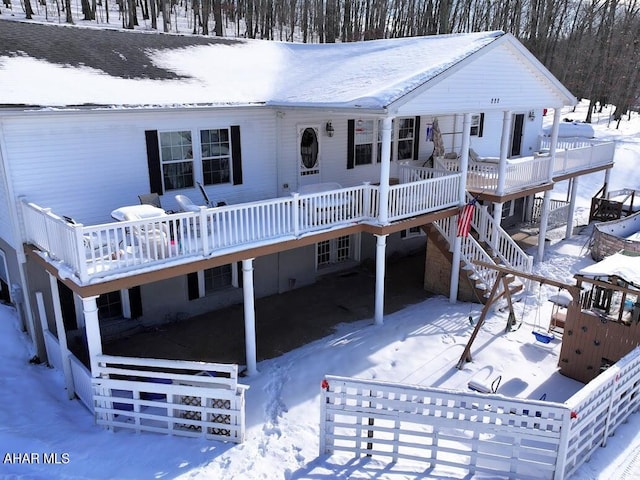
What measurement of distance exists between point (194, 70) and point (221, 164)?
9.44 ft

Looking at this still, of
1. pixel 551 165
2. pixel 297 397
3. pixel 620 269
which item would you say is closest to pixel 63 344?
pixel 297 397

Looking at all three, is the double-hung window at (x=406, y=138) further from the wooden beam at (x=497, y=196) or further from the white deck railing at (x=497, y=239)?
the white deck railing at (x=497, y=239)

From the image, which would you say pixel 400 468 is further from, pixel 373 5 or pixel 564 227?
pixel 373 5

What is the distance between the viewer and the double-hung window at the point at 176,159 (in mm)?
11625

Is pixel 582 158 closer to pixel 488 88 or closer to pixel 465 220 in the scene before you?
pixel 488 88

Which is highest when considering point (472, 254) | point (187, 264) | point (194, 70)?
point (194, 70)

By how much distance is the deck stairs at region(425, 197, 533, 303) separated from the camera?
1392cm

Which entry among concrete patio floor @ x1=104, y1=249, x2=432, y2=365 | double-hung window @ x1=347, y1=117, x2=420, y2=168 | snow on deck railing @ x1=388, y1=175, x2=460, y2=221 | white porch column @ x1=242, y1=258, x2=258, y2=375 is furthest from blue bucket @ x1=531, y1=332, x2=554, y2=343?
double-hung window @ x1=347, y1=117, x2=420, y2=168

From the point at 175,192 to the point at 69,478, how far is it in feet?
21.8

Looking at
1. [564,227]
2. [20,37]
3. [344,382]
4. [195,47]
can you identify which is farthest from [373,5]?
[344,382]

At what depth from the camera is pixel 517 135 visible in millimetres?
21672

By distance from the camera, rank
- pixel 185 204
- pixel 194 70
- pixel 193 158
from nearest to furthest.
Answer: pixel 185 204
pixel 193 158
pixel 194 70

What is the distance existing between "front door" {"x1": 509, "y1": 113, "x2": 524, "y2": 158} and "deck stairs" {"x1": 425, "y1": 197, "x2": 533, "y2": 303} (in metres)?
7.99

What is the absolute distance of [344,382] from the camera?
26.0 ft
